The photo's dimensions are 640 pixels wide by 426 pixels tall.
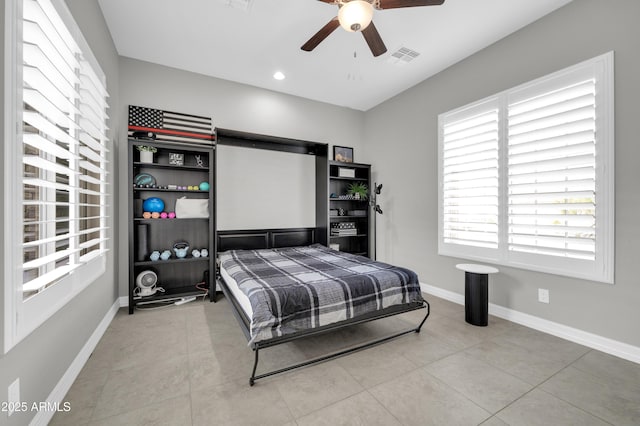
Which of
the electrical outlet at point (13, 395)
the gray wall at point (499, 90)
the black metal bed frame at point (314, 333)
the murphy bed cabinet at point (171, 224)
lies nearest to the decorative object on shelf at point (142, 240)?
the murphy bed cabinet at point (171, 224)

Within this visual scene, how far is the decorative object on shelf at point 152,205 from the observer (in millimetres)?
3377

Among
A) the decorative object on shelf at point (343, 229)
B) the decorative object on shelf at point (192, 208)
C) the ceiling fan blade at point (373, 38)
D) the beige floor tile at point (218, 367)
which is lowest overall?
the beige floor tile at point (218, 367)

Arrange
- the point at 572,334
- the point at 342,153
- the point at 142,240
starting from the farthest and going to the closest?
the point at 342,153
the point at 142,240
the point at 572,334

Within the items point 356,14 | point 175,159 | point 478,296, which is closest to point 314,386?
point 478,296

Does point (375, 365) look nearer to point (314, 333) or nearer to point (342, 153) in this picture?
point (314, 333)

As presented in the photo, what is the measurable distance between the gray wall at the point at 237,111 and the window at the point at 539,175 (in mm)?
2033

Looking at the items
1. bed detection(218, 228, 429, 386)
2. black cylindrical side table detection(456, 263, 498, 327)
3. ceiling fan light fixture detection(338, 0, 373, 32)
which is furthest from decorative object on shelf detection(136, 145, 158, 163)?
black cylindrical side table detection(456, 263, 498, 327)

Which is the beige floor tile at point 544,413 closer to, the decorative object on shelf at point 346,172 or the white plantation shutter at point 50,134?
the white plantation shutter at point 50,134

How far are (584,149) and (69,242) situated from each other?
4.28 meters

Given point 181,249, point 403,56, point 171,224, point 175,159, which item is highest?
point 403,56

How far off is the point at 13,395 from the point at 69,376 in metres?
0.72

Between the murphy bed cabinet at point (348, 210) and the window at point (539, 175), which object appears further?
the murphy bed cabinet at point (348, 210)

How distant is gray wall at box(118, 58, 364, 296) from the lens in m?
3.47

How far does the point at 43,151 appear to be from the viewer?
172 cm
